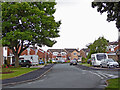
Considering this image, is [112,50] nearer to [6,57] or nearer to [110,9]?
[6,57]

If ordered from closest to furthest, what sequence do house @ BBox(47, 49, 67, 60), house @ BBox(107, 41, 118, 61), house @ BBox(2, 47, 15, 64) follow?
house @ BBox(107, 41, 118, 61)
house @ BBox(2, 47, 15, 64)
house @ BBox(47, 49, 67, 60)

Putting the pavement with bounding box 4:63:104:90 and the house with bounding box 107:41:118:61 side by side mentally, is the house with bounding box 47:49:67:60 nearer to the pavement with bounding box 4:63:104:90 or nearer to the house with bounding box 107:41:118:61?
the house with bounding box 107:41:118:61

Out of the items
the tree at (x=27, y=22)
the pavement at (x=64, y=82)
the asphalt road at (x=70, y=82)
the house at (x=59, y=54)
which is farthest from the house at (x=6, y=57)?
the house at (x=59, y=54)

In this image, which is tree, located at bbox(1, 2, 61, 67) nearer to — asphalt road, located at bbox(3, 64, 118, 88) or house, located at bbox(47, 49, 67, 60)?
asphalt road, located at bbox(3, 64, 118, 88)

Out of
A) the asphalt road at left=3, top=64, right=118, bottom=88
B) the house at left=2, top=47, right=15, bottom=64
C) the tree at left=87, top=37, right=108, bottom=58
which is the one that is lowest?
the asphalt road at left=3, top=64, right=118, bottom=88

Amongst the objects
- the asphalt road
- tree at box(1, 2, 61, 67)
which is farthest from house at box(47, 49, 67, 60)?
the asphalt road

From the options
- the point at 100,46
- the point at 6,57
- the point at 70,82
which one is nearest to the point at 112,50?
the point at 100,46

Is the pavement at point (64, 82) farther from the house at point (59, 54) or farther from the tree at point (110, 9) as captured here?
the house at point (59, 54)

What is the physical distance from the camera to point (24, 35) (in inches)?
1267

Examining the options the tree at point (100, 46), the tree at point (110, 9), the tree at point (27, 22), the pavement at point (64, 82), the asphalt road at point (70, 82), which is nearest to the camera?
the pavement at point (64, 82)

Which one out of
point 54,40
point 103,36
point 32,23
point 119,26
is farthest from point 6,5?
point 103,36

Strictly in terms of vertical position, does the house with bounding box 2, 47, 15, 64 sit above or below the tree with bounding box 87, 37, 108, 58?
below

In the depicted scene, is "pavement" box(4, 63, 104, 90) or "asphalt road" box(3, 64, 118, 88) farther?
"asphalt road" box(3, 64, 118, 88)

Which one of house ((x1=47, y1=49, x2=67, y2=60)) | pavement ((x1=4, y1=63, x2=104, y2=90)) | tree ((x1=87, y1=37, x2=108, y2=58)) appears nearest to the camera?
pavement ((x1=4, y1=63, x2=104, y2=90))
